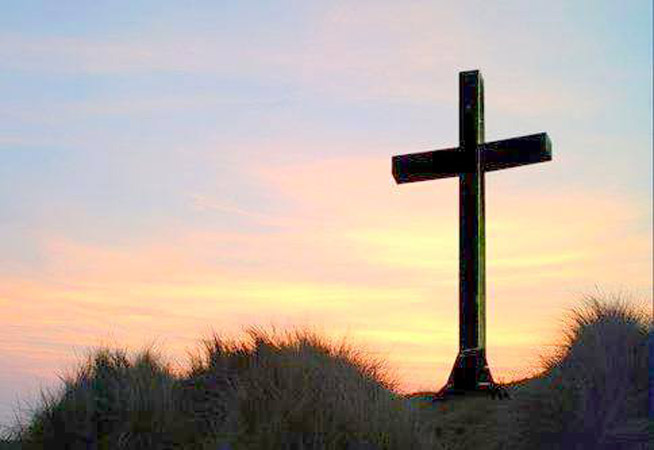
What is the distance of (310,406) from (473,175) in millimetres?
5243

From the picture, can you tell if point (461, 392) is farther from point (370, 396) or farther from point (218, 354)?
point (218, 354)

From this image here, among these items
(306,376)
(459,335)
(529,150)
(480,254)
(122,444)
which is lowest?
(122,444)

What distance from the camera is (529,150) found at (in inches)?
559

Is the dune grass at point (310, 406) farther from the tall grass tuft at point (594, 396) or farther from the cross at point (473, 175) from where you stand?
the cross at point (473, 175)

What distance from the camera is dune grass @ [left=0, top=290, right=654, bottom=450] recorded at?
10.3 metres

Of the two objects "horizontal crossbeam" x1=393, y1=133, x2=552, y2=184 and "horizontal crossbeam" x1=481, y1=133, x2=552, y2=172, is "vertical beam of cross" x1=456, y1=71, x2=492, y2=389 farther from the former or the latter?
"horizontal crossbeam" x1=481, y1=133, x2=552, y2=172

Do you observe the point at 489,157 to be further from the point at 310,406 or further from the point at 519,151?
the point at 310,406

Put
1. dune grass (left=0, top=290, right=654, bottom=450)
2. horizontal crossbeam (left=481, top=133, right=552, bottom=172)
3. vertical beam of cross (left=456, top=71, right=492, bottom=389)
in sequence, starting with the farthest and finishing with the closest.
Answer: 1. horizontal crossbeam (left=481, top=133, right=552, bottom=172)
2. vertical beam of cross (left=456, top=71, right=492, bottom=389)
3. dune grass (left=0, top=290, right=654, bottom=450)

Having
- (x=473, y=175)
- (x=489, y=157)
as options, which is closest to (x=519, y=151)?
(x=489, y=157)

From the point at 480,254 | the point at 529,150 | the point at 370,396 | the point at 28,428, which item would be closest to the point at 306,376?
the point at 370,396

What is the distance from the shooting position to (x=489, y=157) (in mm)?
14344

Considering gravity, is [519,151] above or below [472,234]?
above

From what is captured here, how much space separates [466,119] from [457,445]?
17.6 feet

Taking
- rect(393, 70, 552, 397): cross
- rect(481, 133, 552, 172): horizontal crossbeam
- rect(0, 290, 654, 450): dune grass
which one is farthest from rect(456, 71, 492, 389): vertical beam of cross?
rect(0, 290, 654, 450): dune grass
